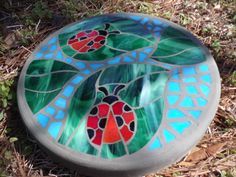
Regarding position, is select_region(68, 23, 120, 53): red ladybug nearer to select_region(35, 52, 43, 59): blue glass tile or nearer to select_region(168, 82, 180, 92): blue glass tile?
select_region(35, 52, 43, 59): blue glass tile

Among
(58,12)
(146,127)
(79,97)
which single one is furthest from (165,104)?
(58,12)

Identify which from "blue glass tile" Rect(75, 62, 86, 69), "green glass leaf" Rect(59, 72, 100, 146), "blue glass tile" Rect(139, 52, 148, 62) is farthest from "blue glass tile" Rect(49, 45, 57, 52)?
"blue glass tile" Rect(139, 52, 148, 62)

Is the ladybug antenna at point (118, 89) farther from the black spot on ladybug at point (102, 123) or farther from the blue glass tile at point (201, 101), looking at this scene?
the blue glass tile at point (201, 101)

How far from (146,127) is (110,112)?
6.3 inches

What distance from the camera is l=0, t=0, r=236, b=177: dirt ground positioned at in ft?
5.66

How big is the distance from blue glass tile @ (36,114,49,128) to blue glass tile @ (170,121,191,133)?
1.67ft

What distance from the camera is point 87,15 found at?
239 centimetres

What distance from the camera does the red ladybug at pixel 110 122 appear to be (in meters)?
1.57

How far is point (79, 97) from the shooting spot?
1700 millimetres

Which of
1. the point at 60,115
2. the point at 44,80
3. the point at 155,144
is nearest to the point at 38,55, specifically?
the point at 44,80

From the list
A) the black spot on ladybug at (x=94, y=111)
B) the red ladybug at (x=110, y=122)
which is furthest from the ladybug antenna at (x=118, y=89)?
the black spot on ladybug at (x=94, y=111)

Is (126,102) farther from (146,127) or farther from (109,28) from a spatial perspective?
(109,28)

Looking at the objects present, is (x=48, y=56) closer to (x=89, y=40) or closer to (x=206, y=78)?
(x=89, y=40)

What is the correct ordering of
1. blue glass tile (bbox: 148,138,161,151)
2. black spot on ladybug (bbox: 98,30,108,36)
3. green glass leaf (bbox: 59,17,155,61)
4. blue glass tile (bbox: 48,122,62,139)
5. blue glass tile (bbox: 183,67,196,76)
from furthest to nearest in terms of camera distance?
black spot on ladybug (bbox: 98,30,108,36) → green glass leaf (bbox: 59,17,155,61) → blue glass tile (bbox: 183,67,196,76) → blue glass tile (bbox: 48,122,62,139) → blue glass tile (bbox: 148,138,161,151)
